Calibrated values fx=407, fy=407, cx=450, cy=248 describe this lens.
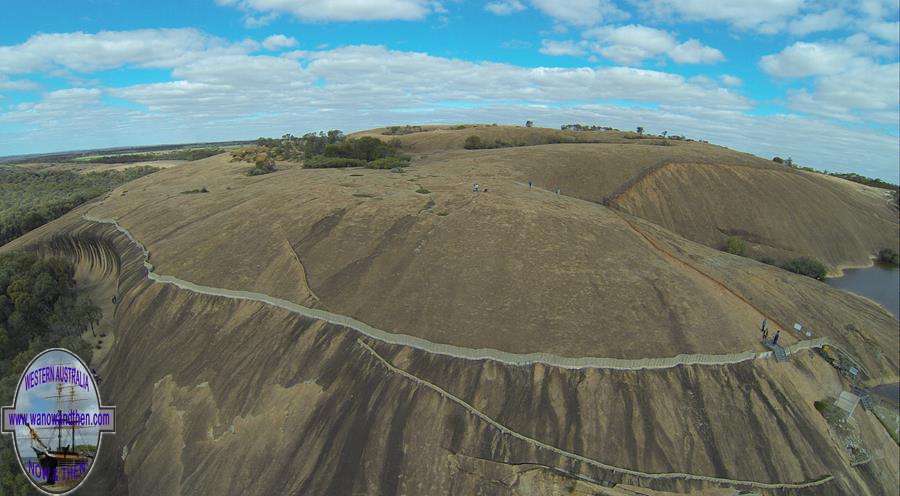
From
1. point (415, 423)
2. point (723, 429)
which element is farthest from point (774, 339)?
point (415, 423)

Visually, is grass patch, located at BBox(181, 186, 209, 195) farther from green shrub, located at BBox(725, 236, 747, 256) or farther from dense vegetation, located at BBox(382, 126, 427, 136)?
green shrub, located at BBox(725, 236, 747, 256)

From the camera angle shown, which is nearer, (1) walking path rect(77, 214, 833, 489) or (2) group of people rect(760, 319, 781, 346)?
(1) walking path rect(77, 214, 833, 489)

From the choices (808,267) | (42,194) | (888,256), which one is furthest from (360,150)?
(42,194)

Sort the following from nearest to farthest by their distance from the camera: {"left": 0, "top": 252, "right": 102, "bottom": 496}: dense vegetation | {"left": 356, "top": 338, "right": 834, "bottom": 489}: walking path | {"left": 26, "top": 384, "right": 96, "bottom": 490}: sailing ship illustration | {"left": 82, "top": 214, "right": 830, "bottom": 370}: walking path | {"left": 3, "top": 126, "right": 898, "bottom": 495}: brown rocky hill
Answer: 1. {"left": 26, "top": 384, "right": 96, "bottom": 490}: sailing ship illustration
2. {"left": 356, "top": 338, "right": 834, "bottom": 489}: walking path
3. {"left": 3, "top": 126, "right": 898, "bottom": 495}: brown rocky hill
4. {"left": 82, "top": 214, "right": 830, "bottom": 370}: walking path
5. {"left": 0, "top": 252, "right": 102, "bottom": 496}: dense vegetation

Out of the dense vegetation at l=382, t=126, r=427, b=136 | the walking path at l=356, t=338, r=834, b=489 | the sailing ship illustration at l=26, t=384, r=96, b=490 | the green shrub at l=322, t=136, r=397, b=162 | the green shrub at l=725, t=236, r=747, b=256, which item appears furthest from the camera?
the dense vegetation at l=382, t=126, r=427, b=136

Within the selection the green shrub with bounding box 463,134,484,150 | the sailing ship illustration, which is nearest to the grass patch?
the sailing ship illustration

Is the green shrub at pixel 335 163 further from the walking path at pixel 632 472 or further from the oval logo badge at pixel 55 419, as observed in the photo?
the oval logo badge at pixel 55 419

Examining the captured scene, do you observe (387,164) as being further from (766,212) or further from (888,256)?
(888,256)
